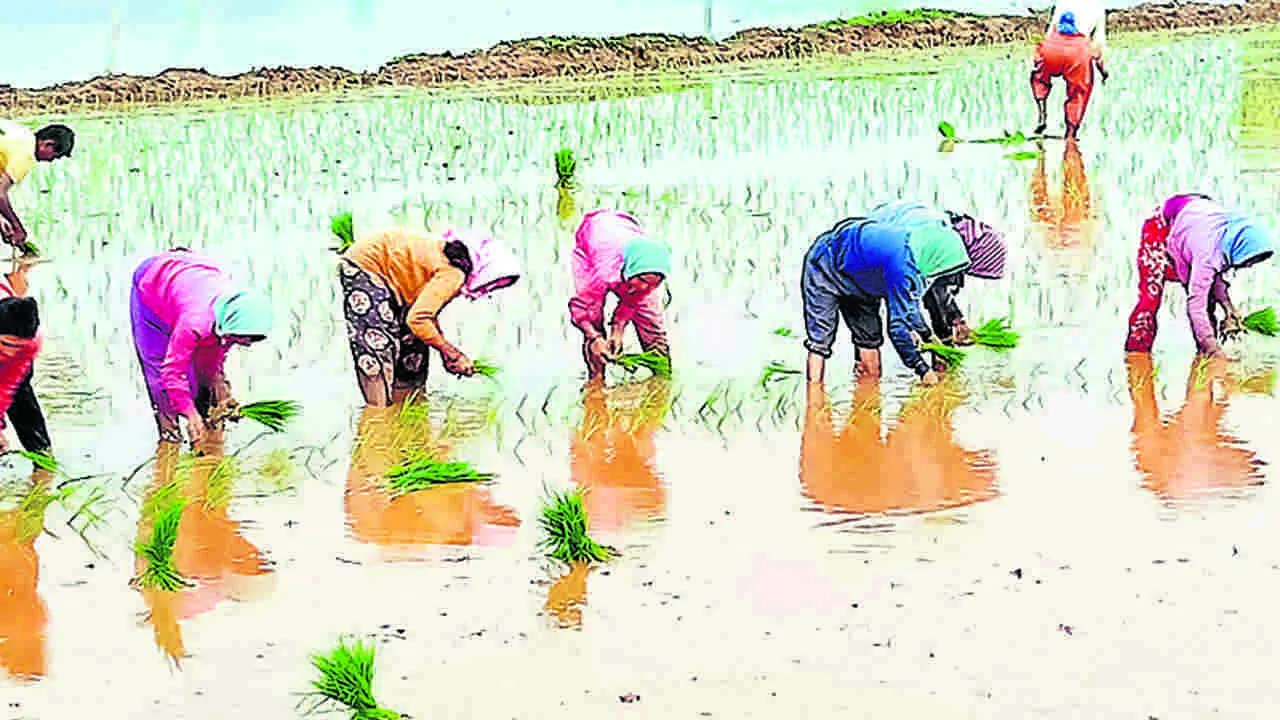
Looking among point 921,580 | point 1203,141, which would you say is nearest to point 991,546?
point 921,580

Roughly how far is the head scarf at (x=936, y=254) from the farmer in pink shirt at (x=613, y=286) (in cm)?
81

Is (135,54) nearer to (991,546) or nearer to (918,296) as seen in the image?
(918,296)

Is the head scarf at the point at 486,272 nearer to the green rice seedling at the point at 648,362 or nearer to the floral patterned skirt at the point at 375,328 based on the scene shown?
the floral patterned skirt at the point at 375,328

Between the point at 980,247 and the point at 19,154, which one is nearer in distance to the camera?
the point at 980,247

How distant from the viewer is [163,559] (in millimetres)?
5145

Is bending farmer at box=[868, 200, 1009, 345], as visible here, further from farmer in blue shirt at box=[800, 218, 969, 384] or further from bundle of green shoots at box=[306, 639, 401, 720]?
bundle of green shoots at box=[306, 639, 401, 720]

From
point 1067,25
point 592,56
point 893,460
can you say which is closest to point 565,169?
point 1067,25

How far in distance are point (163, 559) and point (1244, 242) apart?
3689mm

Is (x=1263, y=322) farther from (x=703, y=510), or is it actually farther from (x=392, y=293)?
(x=392, y=293)

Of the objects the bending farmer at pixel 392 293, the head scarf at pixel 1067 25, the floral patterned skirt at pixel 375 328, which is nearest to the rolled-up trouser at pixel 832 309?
the bending farmer at pixel 392 293

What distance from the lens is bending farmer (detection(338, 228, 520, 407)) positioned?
22.6 ft

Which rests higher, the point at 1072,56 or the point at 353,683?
the point at 1072,56

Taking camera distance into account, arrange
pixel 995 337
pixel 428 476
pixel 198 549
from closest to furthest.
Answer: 1. pixel 198 549
2. pixel 428 476
3. pixel 995 337

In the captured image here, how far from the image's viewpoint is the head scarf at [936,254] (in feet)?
22.0
